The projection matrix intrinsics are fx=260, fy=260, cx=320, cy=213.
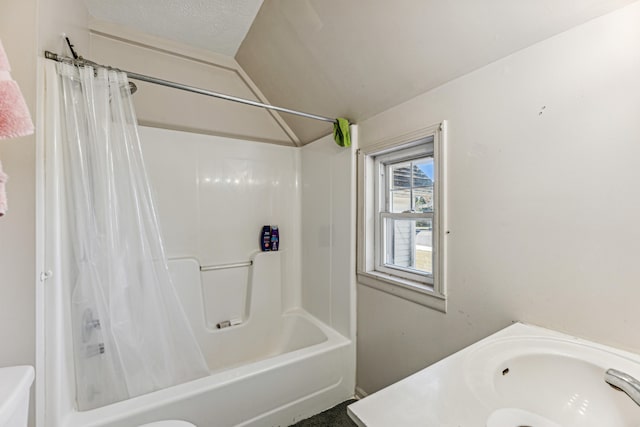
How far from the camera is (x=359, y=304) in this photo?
72.6 inches

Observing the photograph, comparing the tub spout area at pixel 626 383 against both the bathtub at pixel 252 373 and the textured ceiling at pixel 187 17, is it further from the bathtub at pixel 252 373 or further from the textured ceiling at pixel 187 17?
the textured ceiling at pixel 187 17

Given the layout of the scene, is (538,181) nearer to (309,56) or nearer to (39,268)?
(309,56)

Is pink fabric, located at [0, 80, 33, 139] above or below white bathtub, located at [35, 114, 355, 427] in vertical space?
above

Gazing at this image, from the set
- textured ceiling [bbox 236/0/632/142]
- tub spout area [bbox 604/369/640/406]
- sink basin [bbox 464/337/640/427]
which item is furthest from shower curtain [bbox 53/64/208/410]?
tub spout area [bbox 604/369/640/406]

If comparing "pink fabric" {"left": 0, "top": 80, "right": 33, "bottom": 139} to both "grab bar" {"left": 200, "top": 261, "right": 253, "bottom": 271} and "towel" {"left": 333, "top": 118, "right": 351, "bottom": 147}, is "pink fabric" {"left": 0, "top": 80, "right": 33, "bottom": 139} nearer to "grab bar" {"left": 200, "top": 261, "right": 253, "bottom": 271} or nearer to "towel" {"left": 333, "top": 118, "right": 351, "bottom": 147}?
"towel" {"left": 333, "top": 118, "right": 351, "bottom": 147}

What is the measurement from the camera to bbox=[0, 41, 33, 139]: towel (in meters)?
0.55

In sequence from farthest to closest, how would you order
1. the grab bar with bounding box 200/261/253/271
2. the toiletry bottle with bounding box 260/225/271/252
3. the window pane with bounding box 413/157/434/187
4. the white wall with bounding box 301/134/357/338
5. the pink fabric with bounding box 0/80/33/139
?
the toiletry bottle with bounding box 260/225/271/252, the grab bar with bounding box 200/261/253/271, the white wall with bounding box 301/134/357/338, the window pane with bounding box 413/157/434/187, the pink fabric with bounding box 0/80/33/139

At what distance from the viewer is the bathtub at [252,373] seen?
3.72 ft

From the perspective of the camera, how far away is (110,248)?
3.77ft

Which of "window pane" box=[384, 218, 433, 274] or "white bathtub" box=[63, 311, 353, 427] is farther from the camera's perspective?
"window pane" box=[384, 218, 433, 274]

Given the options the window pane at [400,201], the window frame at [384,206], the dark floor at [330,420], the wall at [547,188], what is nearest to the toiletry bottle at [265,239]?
the window frame at [384,206]

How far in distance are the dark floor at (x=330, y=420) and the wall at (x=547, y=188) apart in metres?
0.74

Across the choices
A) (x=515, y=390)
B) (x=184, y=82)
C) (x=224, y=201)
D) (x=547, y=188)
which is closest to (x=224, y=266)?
(x=224, y=201)

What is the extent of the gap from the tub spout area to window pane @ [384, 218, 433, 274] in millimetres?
856
